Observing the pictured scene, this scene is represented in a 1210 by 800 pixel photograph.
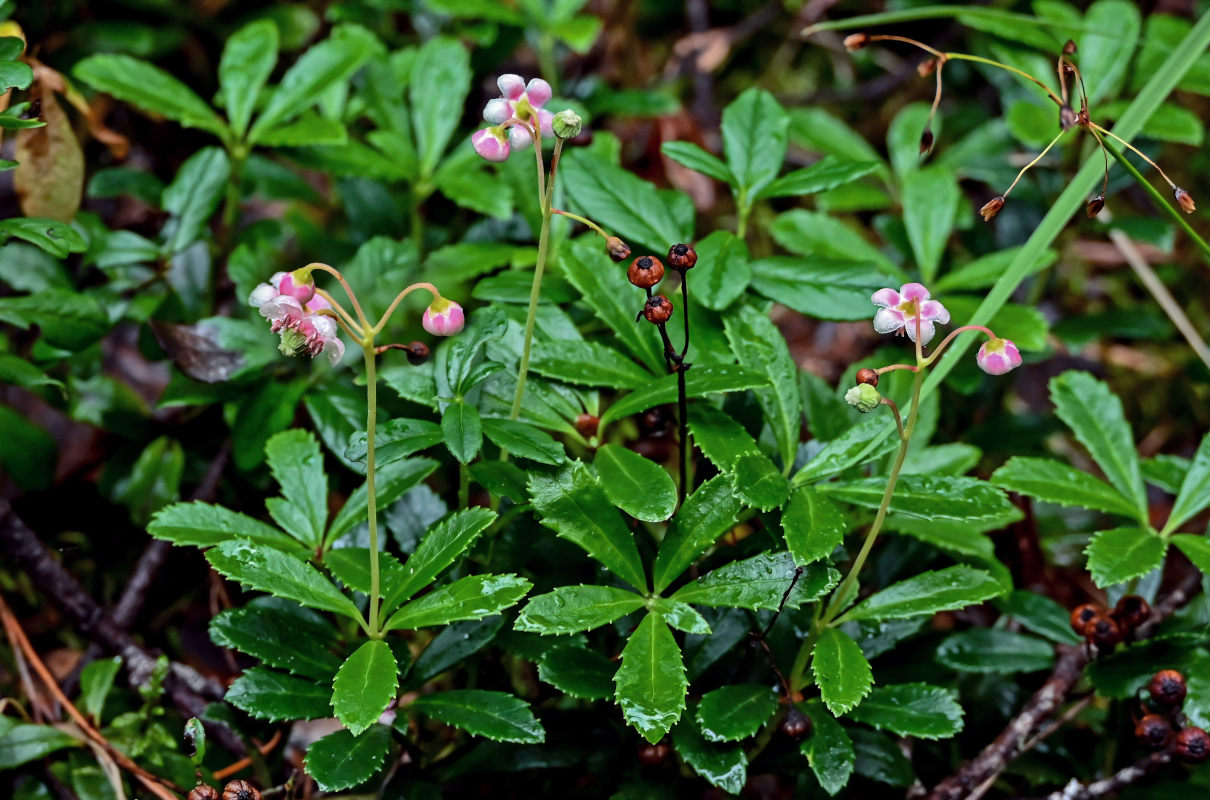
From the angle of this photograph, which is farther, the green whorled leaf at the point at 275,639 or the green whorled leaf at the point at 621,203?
the green whorled leaf at the point at 621,203

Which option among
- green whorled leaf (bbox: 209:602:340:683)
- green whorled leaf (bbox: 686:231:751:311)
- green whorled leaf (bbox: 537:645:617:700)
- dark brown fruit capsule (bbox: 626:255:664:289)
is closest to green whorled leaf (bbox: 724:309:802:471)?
green whorled leaf (bbox: 686:231:751:311)

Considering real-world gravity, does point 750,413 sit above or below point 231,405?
above

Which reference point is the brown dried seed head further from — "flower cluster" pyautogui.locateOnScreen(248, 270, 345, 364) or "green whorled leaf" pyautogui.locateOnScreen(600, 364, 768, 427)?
"flower cluster" pyautogui.locateOnScreen(248, 270, 345, 364)

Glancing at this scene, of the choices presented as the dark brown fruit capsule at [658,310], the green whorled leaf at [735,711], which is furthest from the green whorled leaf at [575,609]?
the dark brown fruit capsule at [658,310]

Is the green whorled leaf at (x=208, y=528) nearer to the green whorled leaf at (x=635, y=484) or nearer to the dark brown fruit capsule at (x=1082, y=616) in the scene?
the green whorled leaf at (x=635, y=484)

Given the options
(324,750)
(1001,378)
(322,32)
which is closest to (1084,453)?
(1001,378)

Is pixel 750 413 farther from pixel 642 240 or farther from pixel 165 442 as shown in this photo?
pixel 165 442
